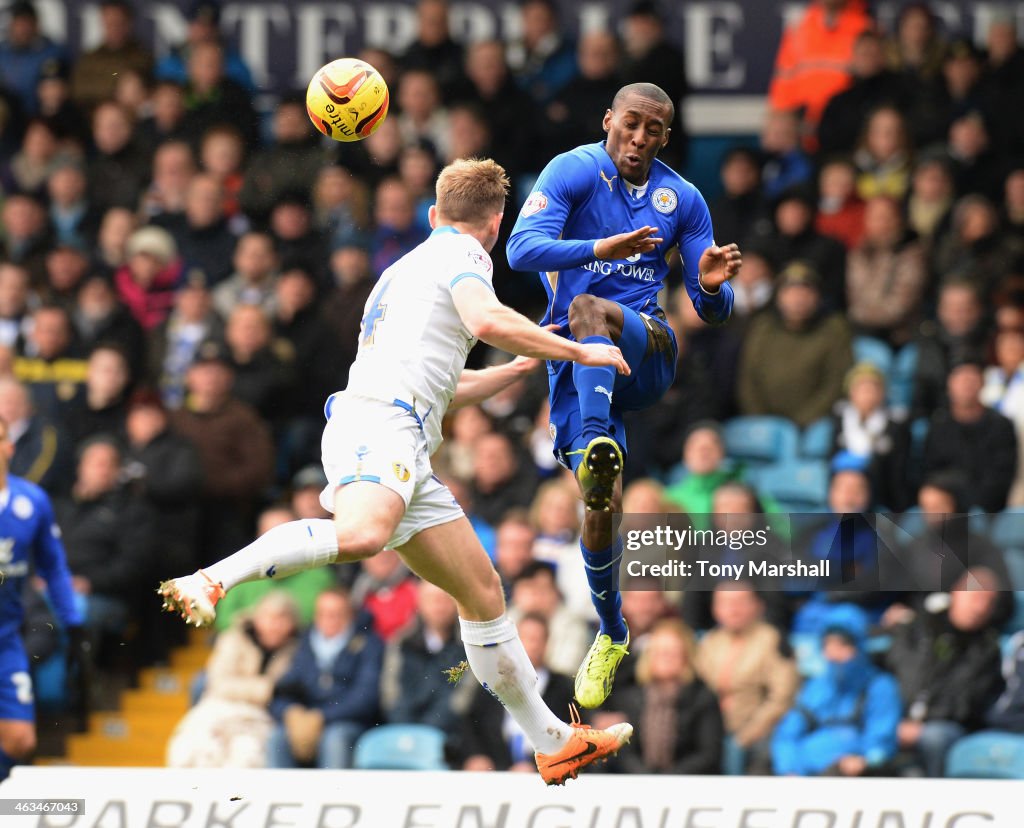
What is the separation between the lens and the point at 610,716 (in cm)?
1141

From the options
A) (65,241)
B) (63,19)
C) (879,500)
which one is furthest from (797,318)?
(63,19)

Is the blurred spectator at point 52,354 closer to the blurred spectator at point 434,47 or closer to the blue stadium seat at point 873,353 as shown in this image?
the blurred spectator at point 434,47

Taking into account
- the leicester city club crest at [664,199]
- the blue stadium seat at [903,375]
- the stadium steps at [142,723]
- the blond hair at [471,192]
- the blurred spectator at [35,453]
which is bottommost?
the stadium steps at [142,723]

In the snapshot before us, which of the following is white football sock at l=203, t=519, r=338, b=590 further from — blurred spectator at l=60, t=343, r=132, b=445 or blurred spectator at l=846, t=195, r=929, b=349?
blurred spectator at l=846, t=195, r=929, b=349

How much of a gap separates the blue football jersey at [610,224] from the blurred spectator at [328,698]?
3.82 m

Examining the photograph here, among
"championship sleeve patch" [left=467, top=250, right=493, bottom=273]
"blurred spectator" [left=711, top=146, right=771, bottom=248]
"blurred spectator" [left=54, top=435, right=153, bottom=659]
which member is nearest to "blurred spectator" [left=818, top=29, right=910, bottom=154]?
"blurred spectator" [left=711, top=146, right=771, bottom=248]

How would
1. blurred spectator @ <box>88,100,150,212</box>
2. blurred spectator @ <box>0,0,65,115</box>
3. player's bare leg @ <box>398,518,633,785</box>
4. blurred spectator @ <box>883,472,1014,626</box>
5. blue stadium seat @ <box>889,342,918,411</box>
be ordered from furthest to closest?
blurred spectator @ <box>0,0,65,115</box>
blurred spectator @ <box>88,100,150,212</box>
blue stadium seat @ <box>889,342,918,411</box>
blurred spectator @ <box>883,472,1014,626</box>
player's bare leg @ <box>398,518,633,785</box>

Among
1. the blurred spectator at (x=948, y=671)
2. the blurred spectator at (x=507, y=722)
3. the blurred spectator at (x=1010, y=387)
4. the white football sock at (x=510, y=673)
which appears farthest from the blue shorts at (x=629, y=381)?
the blurred spectator at (x=1010, y=387)

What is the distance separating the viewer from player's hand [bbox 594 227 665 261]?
7902 millimetres

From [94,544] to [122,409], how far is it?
3.64ft

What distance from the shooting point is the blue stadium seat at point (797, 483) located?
40.8 feet

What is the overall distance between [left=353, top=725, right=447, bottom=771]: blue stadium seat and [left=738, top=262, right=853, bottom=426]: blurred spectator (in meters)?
3.23

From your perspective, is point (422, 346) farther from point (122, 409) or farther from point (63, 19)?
point (63, 19)

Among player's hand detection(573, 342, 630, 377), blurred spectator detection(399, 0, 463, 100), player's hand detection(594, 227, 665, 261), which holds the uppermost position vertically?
blurred spectator detection(399, 0, 463, 100)
